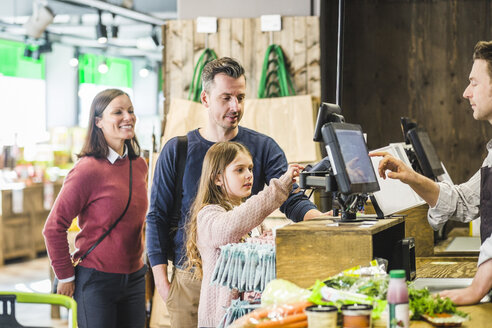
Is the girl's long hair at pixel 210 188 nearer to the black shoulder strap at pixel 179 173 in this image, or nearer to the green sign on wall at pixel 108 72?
the black shoulder strap at pixel 179 173

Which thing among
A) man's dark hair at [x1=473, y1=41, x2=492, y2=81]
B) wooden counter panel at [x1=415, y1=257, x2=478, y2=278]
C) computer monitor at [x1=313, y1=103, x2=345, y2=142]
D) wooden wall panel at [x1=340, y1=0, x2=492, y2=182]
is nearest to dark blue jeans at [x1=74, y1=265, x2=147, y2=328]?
wooden counter panel at [x1=415, y1=257, x2=478, y2=278]

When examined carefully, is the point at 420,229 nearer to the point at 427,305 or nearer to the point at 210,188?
the point at 210,188

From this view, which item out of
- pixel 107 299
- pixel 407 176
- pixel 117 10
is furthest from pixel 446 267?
pixel 117 10

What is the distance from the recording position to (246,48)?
5.10m

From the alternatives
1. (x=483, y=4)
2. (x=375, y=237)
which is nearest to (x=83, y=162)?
(x=375, y=237)

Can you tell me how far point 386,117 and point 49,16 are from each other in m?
5.66

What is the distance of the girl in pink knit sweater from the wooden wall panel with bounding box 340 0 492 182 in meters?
2.77

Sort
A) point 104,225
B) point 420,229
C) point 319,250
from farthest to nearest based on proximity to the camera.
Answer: point 420,229 → point 104,225 → point 319,250

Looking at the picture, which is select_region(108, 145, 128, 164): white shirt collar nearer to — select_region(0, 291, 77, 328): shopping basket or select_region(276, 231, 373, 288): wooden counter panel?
select_region(0, 291, 77, 328): shopping basket

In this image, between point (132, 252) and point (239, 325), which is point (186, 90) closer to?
point (132, 252)

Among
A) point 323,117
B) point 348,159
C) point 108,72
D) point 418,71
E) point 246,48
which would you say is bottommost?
point 348,159

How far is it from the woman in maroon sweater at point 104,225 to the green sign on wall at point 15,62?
1064 cm

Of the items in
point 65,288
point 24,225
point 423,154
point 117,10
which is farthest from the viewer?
point 117,10

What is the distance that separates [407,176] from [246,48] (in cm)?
280
